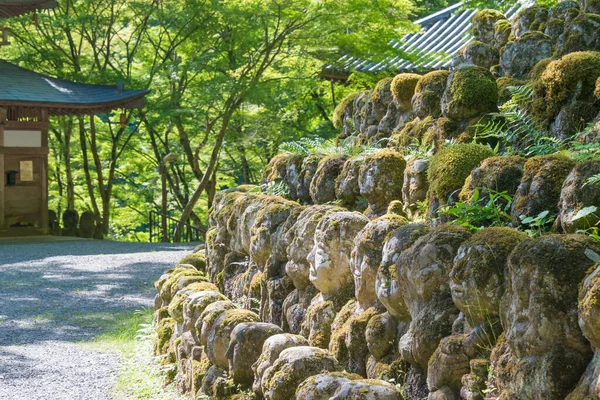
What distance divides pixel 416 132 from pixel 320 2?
33.8 ft

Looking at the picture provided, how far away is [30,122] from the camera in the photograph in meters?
18.6

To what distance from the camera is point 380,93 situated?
643 cm

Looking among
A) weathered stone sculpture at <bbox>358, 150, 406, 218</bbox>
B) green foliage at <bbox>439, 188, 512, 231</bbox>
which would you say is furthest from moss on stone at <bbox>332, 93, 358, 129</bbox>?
green foliage at <bbox>439, 188, 512, 231</bbox>

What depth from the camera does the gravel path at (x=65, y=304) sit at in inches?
262

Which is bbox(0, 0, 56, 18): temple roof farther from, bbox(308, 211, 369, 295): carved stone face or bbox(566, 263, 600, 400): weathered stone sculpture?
bbox(566, 263, 600, 400): weathered stone sculpture

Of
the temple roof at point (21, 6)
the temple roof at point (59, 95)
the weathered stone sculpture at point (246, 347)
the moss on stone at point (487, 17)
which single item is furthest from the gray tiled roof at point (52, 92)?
the weathered stone sculpture at point (246, 347)

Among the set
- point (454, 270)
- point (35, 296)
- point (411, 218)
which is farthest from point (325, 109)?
point (454, 270)

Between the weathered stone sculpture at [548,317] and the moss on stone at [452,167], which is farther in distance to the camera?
the moss on stone at [452,167]

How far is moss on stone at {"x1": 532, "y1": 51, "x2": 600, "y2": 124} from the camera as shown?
13.9 ft

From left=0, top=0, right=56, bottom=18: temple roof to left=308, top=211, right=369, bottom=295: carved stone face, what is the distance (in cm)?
1687

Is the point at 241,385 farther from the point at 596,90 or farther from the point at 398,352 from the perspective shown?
the point at 596,90

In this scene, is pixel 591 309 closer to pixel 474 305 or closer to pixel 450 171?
pixel 474 305

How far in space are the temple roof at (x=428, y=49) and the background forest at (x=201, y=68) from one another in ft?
1.04

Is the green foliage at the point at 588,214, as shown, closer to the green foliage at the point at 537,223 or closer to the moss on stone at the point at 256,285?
the green foliage at the point at 537,223
